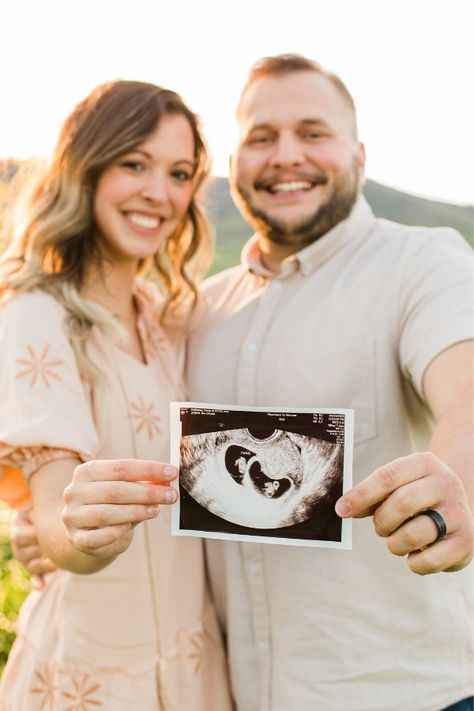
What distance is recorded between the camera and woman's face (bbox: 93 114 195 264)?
2717 millimetres

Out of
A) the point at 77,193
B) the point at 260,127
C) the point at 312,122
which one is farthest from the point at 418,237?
the point at 77,193

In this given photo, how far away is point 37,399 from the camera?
221 cm

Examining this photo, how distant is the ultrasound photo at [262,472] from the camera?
5.63 feet

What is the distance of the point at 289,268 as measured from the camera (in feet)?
8.77

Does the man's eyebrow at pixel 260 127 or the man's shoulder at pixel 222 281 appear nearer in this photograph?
the man's eyebrow at pixel 260 127

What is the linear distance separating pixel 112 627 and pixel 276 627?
1.70 ft

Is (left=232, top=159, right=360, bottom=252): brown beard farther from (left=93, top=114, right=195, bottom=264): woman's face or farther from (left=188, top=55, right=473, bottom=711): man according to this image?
(left=93, top=114, right=195, bottom=264): woman's face

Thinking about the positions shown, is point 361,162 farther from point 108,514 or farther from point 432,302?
point 108,514

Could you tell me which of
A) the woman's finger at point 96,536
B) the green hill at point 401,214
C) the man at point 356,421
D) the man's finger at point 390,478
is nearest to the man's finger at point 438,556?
the man's finger at point 390,478

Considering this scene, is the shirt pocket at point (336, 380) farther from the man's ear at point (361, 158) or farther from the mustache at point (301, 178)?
the man's ear at point (361, 158)

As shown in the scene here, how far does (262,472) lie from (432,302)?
814mm

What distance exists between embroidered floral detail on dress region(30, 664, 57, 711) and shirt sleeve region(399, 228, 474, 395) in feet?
4.72

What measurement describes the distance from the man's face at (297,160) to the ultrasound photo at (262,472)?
1194 mm

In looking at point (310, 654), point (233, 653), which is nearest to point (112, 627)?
point (233, 653)
